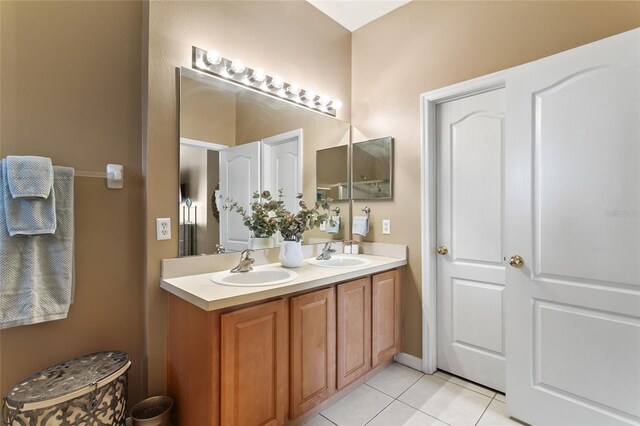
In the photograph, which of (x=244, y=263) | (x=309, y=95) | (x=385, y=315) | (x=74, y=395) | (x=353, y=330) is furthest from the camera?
(x=309, y=95)

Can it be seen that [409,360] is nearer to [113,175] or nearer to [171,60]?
[113,175]

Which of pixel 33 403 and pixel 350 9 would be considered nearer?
pixel 33 403

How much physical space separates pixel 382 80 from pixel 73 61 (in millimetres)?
2051

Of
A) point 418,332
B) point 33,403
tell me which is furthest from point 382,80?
point 33,403

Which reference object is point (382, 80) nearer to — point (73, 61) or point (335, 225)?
point (335, 225)

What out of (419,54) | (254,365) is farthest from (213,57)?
(254,365)

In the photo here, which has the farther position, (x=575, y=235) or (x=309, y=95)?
(x=309, y=95)

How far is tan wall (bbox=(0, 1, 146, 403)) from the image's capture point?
136 centimetres

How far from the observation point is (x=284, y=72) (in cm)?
232

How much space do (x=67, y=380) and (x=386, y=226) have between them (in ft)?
6.87

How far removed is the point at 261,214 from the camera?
6.68 ft

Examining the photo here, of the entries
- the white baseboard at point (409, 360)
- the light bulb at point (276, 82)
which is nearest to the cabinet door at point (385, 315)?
the white baseboard at point (409, 360)

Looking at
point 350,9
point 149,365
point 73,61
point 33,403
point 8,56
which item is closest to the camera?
point 33,403

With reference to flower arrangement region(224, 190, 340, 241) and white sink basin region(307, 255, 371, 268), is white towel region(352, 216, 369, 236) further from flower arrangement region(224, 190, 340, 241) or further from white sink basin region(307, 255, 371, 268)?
flower arrangement region(224, 190, 340, 241)
